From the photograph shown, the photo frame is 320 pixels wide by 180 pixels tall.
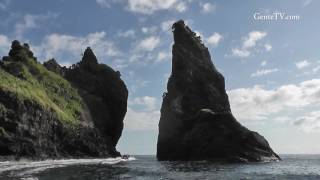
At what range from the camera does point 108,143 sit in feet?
535

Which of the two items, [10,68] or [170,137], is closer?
[10,68]

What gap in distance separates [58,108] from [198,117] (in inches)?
1633

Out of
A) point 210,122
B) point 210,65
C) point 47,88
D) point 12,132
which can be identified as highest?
point 210,65

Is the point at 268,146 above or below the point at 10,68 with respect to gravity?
below

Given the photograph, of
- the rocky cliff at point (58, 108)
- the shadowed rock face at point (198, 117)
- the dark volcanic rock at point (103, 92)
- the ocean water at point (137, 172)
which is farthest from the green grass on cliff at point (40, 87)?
the ocean water at point (137, 172)

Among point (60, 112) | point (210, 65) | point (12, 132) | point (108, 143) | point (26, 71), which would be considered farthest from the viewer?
point (210, 65)

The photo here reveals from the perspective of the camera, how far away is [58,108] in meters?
141

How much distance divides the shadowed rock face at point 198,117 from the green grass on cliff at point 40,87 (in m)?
31.4

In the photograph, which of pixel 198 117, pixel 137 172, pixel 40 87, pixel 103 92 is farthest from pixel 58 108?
pixel 137 172

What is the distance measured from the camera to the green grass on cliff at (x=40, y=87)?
386ft

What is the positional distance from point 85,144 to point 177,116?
109 ft

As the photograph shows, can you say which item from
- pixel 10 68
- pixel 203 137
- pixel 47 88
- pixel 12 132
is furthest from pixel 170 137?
pixel 12 132

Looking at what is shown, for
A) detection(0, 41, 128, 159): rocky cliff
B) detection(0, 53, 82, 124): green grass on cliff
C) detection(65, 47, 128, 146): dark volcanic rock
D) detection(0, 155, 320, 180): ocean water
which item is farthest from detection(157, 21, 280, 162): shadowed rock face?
detection(0, 155, 320, 180): ocean water

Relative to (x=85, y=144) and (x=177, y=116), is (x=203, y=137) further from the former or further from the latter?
(x=85, y=144)
